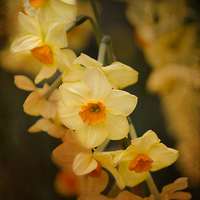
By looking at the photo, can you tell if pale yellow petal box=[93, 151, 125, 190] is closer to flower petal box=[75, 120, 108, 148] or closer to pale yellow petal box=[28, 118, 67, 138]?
flower petal box=[75, 120, 108, 148]

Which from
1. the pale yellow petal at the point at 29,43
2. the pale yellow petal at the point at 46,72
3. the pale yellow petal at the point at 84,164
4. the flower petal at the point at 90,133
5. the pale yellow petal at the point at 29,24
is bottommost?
→ the pale yellow petal at the point at 84,164

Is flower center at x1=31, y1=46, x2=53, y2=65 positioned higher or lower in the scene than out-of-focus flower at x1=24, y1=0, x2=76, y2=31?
lower

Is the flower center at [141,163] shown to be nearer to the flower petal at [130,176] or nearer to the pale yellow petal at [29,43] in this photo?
the flower petal at [130,176]

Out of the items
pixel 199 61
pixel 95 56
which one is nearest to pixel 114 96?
pixel 95 56

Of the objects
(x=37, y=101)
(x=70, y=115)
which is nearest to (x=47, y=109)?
(x=37, y=101)

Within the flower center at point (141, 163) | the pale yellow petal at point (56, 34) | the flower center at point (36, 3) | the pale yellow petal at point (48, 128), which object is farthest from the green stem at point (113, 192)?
the flower center at point (36, 3)

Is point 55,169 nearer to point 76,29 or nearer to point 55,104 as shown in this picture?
point 55,104

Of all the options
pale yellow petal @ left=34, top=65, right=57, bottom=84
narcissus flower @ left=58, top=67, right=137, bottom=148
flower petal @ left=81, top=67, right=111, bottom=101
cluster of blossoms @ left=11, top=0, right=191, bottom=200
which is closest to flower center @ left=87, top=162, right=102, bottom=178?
cluster of blossoms @ left=11, top=0, right=191, bottom=200
